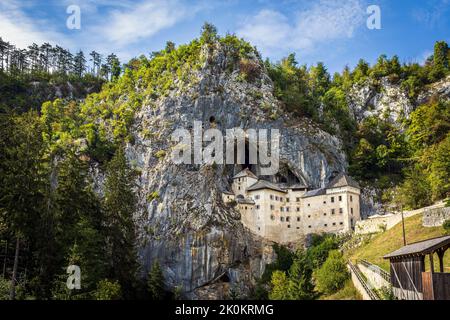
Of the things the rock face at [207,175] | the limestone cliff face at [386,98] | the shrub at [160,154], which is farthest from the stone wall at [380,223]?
the limestone cliff face at [386,98]

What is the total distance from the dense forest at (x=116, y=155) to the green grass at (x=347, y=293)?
2.25 meters

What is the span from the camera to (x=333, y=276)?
5131 centimetres

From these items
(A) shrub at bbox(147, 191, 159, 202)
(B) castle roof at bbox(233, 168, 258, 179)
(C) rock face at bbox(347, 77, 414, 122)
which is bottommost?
(A) shrub at bbox(147, 191, 159, 202)

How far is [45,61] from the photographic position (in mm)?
130250

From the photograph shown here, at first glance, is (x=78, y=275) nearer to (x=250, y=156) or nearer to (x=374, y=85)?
(x=250, y=156)

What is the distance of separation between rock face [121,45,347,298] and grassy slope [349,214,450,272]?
56.8ft

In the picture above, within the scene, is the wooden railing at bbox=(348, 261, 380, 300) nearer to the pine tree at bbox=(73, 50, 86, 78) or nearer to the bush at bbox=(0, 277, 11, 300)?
the bush at bbox=(0, 277, 11, 300)

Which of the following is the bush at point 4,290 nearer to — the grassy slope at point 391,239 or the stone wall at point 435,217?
the grassy slope at point 391,239

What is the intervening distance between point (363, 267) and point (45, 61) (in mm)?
111052

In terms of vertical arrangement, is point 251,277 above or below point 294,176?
below

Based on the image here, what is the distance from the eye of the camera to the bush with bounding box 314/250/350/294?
50.7 m

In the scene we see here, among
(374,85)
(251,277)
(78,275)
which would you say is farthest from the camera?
(374,85)

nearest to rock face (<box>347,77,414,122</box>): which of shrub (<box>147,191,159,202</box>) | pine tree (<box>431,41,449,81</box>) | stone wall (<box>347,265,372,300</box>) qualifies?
pine tree (<box>431,41,449,81</box>)
